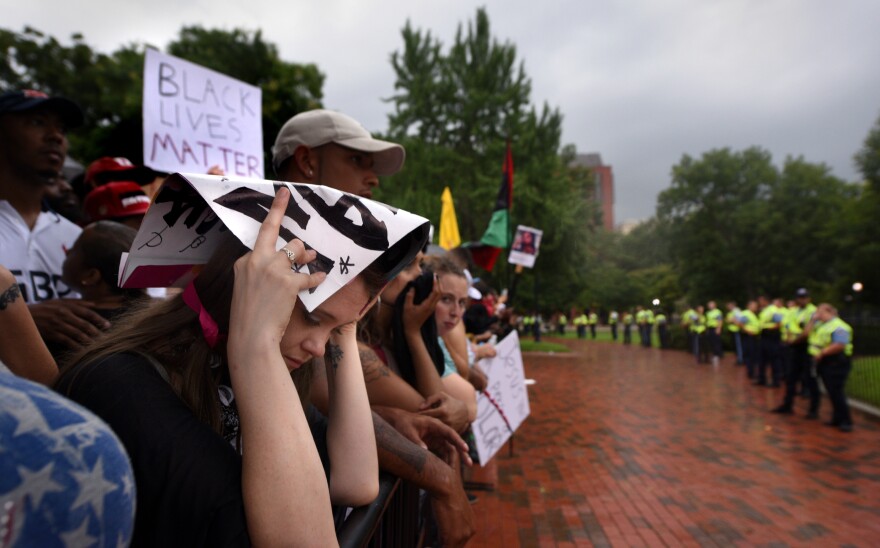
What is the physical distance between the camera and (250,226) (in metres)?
1.11

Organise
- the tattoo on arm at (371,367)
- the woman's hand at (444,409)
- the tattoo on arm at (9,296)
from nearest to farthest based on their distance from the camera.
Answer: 1. the tattoo on arm at (9,296)
2. the tattoo on arm at (371,367)
3. the woman's hand at (444,409)

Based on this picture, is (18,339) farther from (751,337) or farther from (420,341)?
(751,337)

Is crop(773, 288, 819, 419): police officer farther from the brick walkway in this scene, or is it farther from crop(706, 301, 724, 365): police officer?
crop(706, 301, 724, 365): police officer

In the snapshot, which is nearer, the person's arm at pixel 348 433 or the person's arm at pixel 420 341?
the person's arm at pixel 348 433

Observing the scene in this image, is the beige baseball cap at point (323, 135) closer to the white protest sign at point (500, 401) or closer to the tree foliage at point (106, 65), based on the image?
the white protest sign at point (500, 401)

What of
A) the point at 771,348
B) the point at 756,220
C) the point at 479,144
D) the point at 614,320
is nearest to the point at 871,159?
the point at 756,220

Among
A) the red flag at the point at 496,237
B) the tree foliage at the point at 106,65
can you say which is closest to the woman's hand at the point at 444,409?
the red flag at the point at 496,237

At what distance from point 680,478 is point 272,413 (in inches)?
242

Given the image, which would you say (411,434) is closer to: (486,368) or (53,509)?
(53,509)

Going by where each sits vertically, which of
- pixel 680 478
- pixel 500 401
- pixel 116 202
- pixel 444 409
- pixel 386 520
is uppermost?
pixel 116 202

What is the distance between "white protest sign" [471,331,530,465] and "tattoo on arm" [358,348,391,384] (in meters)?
2.43

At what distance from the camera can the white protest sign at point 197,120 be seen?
3.66 metres

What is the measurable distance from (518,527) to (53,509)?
475 cm

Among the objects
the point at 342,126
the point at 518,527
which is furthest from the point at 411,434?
the point at 518,527
